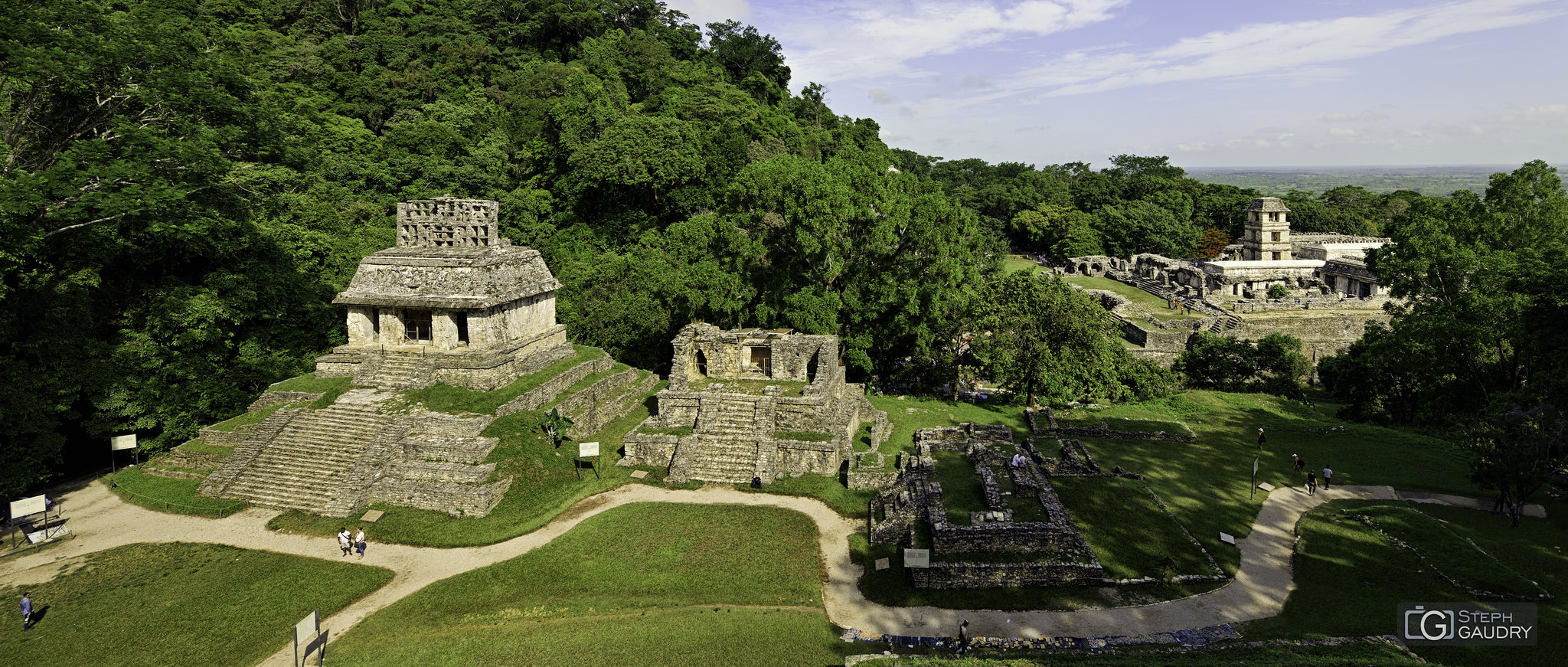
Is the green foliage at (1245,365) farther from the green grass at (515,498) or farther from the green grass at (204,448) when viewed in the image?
the green grass at (204,448)

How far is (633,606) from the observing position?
1514 centimetres

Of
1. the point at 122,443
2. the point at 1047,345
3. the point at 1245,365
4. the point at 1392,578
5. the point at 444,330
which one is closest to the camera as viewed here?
the point at 1392,578

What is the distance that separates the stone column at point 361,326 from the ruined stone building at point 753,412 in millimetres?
10853

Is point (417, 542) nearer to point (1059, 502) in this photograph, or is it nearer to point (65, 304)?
point (65, 304)

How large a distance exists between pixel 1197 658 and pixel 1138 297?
48.4 meters

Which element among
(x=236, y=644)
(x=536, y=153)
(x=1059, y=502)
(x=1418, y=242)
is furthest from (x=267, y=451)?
(x=1418, y=242)

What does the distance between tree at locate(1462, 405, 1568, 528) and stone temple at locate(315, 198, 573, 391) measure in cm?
2891

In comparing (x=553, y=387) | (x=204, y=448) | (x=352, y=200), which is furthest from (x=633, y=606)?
(x=352, y=200)

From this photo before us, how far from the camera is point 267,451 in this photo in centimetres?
2142

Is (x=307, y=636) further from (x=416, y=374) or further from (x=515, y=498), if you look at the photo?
(x=416, y=374)

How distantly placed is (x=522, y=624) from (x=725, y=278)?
1718 centimetres

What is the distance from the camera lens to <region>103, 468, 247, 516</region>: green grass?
1966cm

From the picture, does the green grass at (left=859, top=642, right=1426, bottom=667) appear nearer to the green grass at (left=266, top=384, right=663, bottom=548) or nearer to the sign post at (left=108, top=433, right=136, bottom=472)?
the green grass at (left=266, top=384, right=663, bottom=548)

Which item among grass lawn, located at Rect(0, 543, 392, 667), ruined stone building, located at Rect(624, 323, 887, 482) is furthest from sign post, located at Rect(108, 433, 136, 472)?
ruined stone building, located at Rect(624, 323, 887, 482)
